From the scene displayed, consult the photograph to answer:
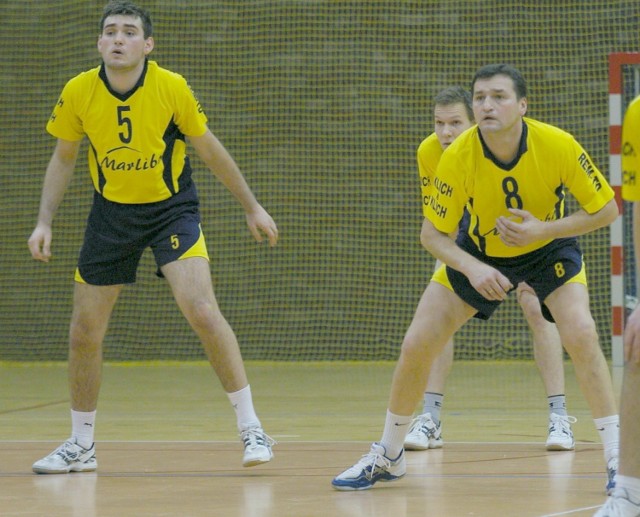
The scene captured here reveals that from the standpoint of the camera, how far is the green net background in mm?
10250

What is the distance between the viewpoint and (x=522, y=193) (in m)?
3.86

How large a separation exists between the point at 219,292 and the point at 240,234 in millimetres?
563

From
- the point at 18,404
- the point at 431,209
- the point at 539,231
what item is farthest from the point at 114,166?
the point at 18,404

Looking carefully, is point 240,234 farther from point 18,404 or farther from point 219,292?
point 18,404

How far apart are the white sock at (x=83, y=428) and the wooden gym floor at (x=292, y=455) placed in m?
0.13

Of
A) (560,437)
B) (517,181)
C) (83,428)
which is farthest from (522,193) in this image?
(83,428)

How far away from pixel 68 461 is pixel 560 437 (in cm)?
200

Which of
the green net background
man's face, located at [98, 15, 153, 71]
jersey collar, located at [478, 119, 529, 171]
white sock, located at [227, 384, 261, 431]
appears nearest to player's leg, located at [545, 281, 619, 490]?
jersey collar, located at [478, 119, 529, 171]

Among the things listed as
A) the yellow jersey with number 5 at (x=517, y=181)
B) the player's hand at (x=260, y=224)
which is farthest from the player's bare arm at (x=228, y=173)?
the yellow jersey with number 5 at (x=517, y=181)

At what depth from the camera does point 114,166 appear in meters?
4.40

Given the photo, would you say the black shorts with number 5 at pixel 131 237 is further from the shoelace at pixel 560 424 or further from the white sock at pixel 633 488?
the white sock at pixel 633 488

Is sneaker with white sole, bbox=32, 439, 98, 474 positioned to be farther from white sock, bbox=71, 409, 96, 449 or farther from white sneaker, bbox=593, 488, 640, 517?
white sneaker, bbox=593, 488, 640, 517

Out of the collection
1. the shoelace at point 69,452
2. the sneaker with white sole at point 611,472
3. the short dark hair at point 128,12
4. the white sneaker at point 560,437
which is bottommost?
the sneaker with white sole at point 611,472

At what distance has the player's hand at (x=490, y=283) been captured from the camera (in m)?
3.59
